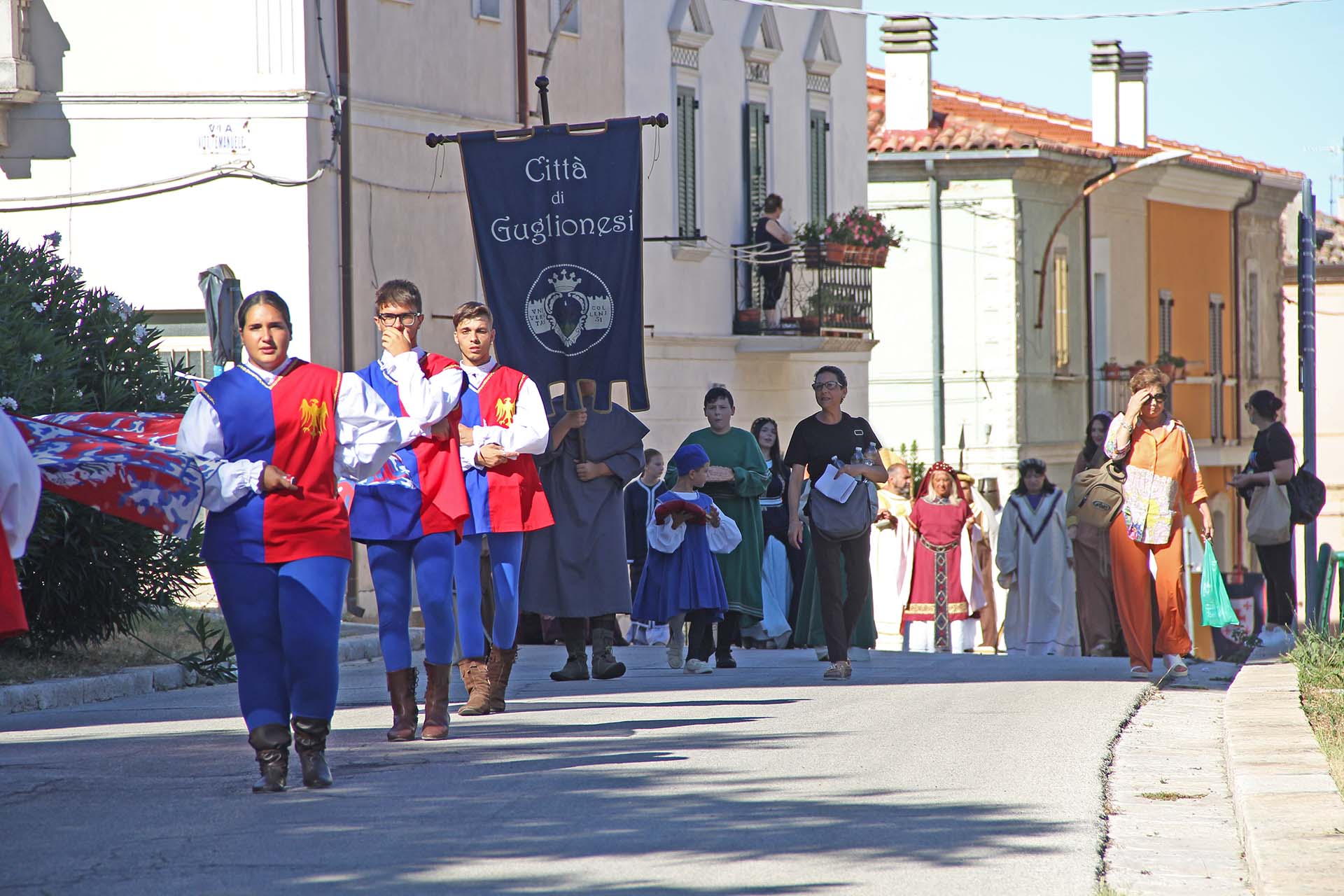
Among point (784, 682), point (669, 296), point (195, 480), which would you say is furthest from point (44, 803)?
point (669, 296)

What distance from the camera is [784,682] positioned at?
12.7 meters

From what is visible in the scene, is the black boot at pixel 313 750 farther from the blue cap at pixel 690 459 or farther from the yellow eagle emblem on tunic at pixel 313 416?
the blue cap at pixel 690 459

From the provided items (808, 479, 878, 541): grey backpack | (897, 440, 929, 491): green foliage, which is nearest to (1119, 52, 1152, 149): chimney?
(897, 440, 929, 491): green foliage

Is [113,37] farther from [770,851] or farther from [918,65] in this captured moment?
[918,65]

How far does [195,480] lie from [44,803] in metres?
1.25

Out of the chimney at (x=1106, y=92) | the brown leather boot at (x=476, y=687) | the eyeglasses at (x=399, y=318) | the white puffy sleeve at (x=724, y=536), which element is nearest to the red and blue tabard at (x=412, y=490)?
the eyeglasses at (x=399, y=318)

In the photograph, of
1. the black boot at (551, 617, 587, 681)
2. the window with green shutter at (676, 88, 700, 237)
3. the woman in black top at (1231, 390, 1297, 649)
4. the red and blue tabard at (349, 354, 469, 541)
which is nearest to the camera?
the red and blue tabard at (349, 354, 469, 541)

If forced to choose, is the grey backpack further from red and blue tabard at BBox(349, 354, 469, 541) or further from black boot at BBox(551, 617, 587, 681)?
red and blue tabard at BBox(349, 354, 469, 541)

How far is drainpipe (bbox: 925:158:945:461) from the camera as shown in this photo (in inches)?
1484

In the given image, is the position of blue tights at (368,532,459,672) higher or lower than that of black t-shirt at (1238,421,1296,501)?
lower

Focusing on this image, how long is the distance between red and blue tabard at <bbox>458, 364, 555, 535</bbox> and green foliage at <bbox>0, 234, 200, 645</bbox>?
2.97 metres

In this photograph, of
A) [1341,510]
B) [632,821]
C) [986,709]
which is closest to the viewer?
[632,821]

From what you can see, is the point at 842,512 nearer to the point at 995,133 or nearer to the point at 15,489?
the point at 15,489

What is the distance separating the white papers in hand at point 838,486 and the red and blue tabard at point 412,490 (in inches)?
141
